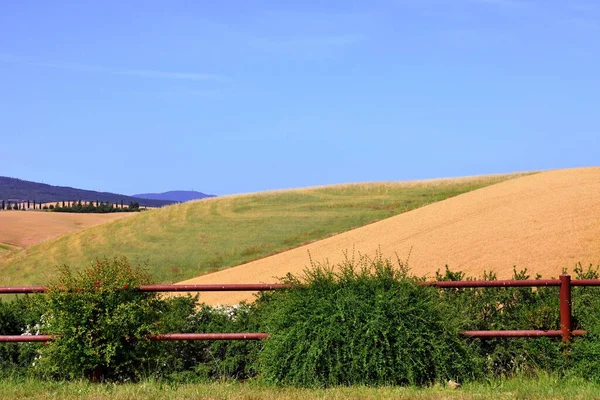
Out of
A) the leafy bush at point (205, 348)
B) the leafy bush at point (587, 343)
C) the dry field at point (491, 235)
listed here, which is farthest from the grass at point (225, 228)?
the leafy bush at point (587, 343)

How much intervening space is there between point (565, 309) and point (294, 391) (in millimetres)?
3482

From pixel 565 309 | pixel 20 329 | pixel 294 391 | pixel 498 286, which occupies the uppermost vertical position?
pixel 498 286

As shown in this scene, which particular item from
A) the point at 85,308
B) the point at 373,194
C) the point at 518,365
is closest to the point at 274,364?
→ the point at 85,308

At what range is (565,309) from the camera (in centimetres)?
948

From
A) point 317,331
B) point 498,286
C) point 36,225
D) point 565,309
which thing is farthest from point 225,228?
point 36,225

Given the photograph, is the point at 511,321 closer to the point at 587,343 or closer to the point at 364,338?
the point at 587,343

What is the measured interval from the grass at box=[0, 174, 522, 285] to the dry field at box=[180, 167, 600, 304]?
533 centimetres

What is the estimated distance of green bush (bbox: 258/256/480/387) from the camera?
8.71 meters

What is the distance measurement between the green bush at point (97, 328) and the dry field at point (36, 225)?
50795 millimetres

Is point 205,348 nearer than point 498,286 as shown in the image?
No

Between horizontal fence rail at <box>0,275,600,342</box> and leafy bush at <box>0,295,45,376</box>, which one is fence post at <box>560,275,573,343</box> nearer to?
horizontal fence rail at <box>0,275,600,342</box>

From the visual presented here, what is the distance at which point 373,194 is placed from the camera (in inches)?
1786

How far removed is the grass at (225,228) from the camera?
35406mm

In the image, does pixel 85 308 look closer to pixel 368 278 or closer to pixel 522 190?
pixel 368 278
